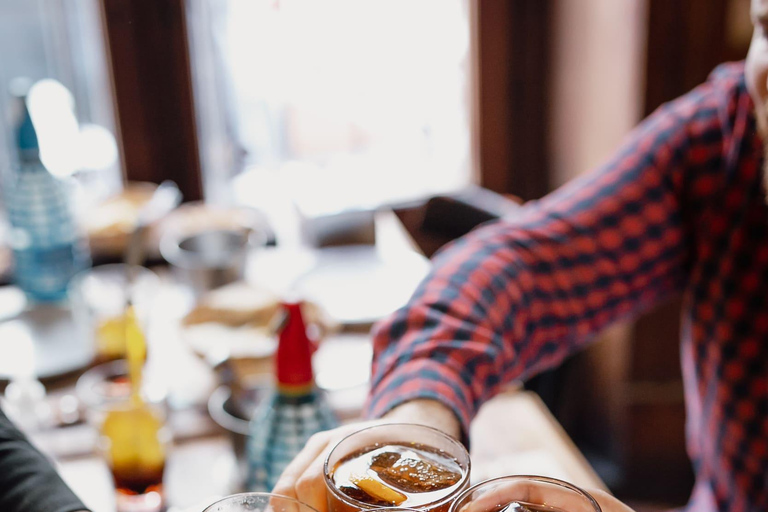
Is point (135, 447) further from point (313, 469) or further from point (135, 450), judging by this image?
point (313, 469)

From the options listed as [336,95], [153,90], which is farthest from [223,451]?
[336,95]

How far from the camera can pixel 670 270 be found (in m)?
1.15

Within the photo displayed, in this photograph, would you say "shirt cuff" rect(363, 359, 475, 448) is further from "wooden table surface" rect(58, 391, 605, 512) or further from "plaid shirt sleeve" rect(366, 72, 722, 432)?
"wooden table surface" rect(58, 391, 605, 512)

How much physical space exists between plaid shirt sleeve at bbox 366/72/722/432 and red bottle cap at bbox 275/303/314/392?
3.1 inches

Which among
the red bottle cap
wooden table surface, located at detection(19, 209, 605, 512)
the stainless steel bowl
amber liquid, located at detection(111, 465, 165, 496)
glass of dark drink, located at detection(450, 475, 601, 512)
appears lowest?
wooden table surface, located at detection(19, 209, 605, 512)

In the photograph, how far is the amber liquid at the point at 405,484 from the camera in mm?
482

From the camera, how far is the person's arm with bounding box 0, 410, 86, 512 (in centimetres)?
64

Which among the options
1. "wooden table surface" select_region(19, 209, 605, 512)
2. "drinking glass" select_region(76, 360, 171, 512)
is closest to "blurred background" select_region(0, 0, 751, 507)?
"wooden table surface" select_region(19, 209, 605, 512)

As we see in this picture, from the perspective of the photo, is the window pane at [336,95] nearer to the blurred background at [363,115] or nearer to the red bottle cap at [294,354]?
the blurred background at [363,115]

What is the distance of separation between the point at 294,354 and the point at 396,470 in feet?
1.01

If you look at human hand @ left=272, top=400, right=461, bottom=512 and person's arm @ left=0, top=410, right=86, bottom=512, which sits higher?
human hand @ left=272, top=400, right=461, bottom=512

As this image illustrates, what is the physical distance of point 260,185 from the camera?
9.03 ft

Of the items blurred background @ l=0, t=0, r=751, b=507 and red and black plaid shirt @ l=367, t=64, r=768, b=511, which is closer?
red and black plaid shirt @ l=367, t=64, r=768, b=511

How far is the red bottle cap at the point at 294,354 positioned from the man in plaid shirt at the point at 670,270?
0.11 metres
